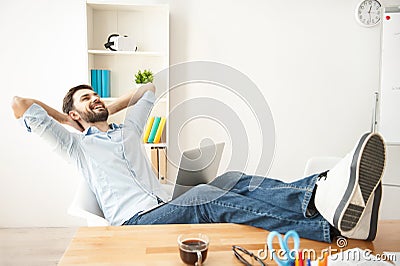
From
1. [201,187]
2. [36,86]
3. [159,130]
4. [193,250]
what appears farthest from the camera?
[36,86]

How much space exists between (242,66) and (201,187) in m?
2.18

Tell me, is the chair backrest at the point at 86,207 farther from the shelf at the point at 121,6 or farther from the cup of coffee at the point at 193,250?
the shelf at the point at 121,6

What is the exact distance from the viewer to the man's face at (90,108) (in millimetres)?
2465

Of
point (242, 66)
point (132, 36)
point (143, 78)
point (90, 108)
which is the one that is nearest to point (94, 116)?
point (90, 108)

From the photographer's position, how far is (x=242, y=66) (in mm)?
3750

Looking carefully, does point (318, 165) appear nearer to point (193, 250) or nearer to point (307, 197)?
point (307, 197)

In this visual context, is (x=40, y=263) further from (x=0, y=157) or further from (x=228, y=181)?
(x=228, y=181)

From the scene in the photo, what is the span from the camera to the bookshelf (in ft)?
11.7

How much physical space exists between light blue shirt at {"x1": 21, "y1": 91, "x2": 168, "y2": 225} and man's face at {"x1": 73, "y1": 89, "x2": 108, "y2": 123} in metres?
0.12

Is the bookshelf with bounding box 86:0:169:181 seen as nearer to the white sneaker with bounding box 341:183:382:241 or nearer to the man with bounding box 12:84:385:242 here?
the man with bounding box 12:84:385:242

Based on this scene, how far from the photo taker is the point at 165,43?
361cm

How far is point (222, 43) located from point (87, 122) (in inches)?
63.1

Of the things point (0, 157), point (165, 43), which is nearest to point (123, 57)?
point (165, 43)

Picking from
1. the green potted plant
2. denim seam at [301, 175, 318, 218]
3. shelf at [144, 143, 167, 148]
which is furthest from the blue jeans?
the green potted plant
